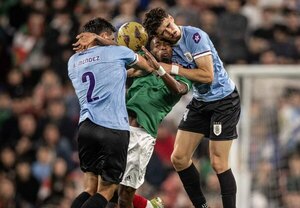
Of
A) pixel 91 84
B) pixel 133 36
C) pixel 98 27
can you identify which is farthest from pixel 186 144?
pixel 98 27

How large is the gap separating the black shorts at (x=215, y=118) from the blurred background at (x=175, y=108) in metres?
2.69

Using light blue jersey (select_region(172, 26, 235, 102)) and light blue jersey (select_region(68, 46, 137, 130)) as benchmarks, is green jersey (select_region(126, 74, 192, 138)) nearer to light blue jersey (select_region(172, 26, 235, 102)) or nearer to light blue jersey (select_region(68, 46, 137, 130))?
light blue jersey (select_region(172, 26, 235, 102))

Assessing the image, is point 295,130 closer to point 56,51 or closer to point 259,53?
point 259,53

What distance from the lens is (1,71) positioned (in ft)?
63.1

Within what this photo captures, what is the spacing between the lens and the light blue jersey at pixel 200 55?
1113 cm

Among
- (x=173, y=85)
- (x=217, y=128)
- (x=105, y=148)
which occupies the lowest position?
(x=217, y=128)

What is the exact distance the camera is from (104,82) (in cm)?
1053

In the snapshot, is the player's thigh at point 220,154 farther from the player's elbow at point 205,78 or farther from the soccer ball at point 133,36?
the soccer ball at point 133,36

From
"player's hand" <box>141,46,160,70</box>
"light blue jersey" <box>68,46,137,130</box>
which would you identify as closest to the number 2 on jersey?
"light blue jersey" <box>68,46,137,130</box>

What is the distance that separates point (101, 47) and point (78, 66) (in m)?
0.29

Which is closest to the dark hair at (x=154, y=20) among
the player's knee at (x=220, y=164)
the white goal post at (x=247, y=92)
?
the player's knee at (x=220, y=164)

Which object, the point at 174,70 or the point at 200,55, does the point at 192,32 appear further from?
the point at 174,70

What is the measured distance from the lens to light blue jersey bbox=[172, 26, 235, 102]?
36.5 feet

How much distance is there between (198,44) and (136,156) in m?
1.30
